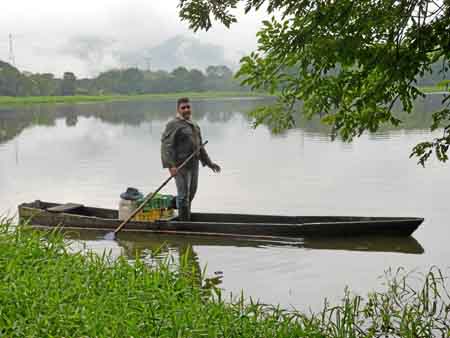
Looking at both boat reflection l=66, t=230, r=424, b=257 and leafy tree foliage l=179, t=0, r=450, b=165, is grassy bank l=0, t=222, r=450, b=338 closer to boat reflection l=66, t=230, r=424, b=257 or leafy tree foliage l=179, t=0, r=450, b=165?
leafy tree foliage l=179, t=0, r=450, b=165

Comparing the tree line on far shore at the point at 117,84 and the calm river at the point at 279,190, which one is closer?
the calm river at the point at 279,190

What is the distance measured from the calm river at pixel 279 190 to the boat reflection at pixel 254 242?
0.02 metres

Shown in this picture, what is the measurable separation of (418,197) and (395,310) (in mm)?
7861

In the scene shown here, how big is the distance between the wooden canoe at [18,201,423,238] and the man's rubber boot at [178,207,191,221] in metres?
0.15

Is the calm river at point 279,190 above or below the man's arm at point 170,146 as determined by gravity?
below

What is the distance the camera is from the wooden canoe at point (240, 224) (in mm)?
10039

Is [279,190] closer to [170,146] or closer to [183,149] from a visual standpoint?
[183,149]

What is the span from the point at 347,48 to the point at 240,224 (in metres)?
5.65

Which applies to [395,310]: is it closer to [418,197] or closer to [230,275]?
[230,275]

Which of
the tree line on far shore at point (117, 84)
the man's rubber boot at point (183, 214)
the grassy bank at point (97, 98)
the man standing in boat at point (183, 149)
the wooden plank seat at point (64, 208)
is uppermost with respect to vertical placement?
the tree line on far shore at point (117, 84)

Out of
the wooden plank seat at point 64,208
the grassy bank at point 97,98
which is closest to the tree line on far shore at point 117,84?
the grassy bank at point 97,98

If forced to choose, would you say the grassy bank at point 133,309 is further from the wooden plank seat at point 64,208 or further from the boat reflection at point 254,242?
the wooden plank seat at point 64,208

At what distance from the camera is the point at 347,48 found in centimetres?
505

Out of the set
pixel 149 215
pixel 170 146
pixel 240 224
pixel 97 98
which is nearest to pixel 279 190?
pixel 149 215
